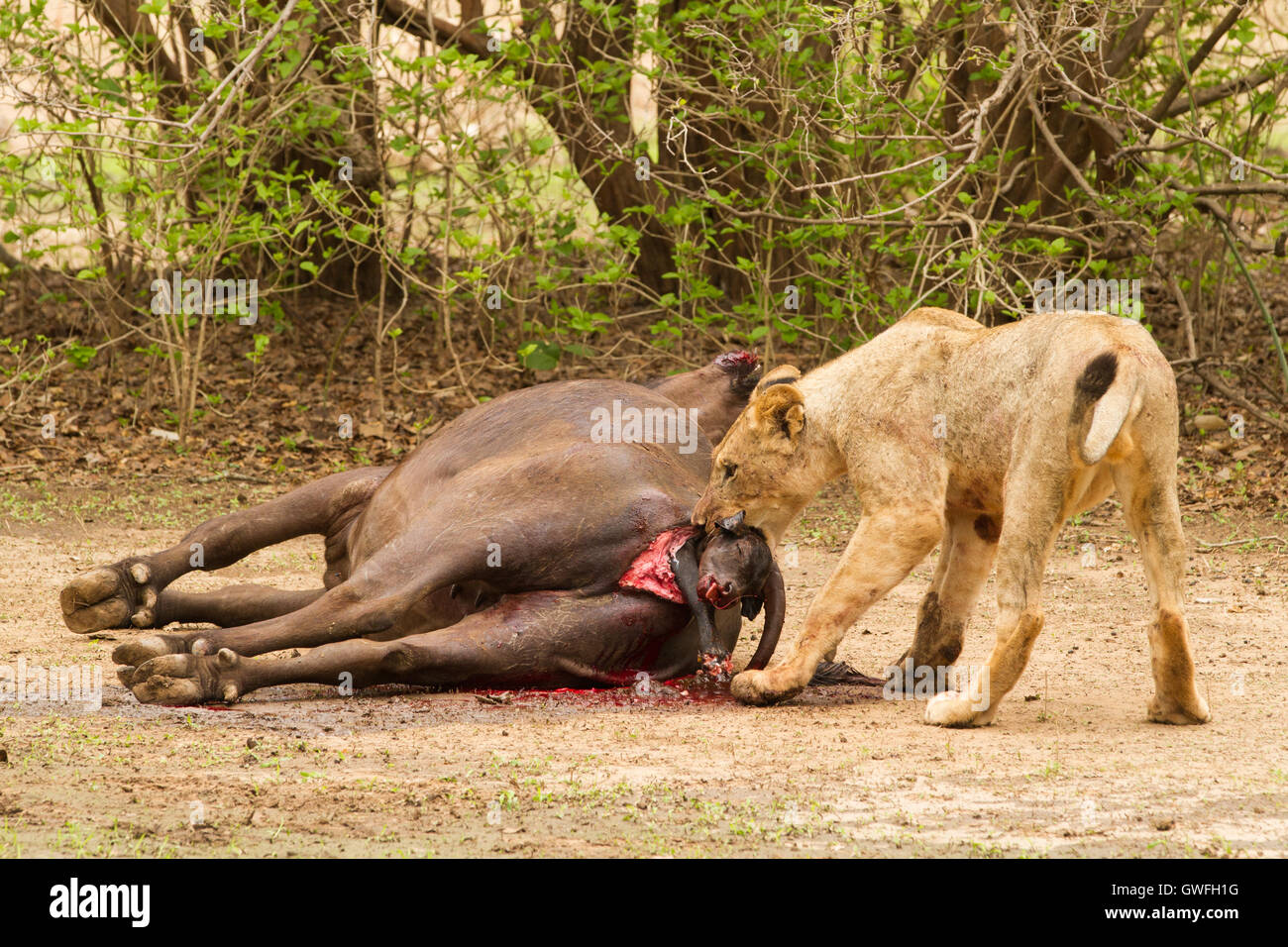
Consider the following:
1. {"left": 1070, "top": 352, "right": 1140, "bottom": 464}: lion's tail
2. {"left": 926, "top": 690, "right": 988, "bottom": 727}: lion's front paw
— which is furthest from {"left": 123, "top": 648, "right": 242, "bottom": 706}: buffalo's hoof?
{"left": 1070, "top": 352, "right": 1140, "bottom": 464}: lion's tail

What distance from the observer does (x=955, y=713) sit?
14.1ft

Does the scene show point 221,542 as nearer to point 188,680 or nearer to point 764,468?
point 188,680

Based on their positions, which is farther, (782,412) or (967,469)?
(782,412)

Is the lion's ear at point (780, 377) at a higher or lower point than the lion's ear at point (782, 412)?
higher

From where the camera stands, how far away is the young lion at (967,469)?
13.5 feet

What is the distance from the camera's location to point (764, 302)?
9.27 meters

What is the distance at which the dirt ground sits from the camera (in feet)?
10.4

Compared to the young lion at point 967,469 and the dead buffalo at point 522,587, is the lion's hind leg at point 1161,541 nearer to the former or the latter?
the young lion at point 967,469

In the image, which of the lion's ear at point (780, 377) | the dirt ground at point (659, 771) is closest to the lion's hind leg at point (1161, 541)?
the dirt ground at point (659, 771)

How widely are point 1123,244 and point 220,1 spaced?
5934 mm

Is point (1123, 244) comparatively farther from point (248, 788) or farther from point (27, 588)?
point (248, 788)

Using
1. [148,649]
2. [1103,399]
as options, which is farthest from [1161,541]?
[148,649]

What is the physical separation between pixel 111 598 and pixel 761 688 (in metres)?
2.65

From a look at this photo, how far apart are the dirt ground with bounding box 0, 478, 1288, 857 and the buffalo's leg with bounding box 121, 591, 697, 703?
0.09 metres
